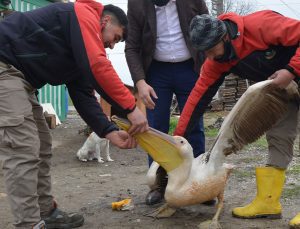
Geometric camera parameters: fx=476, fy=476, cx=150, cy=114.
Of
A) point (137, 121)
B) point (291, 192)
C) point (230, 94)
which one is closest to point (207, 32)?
point (137, 121)

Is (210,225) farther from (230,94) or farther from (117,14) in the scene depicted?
(230,94)

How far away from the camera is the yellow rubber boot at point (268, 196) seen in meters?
3.79

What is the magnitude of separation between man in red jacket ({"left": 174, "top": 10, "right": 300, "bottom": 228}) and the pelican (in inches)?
8.8

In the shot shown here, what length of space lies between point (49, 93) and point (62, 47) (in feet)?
27.5

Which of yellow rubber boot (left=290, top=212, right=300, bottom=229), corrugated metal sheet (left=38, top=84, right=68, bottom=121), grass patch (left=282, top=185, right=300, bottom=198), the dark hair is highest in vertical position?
the dark hair

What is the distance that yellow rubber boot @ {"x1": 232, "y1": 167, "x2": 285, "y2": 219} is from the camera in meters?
3.79

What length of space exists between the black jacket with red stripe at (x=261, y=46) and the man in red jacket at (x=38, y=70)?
828mm

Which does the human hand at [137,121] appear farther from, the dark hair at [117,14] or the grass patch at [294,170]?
the grass patch at [294,170]

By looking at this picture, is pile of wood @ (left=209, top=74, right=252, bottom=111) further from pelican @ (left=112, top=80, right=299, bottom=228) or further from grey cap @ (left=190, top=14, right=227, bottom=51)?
grey cap @ (left=190, top=14, right=227, bottom=51)

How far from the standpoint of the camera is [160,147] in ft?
11.5

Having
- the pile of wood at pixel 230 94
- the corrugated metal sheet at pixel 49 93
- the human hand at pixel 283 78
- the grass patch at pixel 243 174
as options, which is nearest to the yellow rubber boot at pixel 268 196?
the human hand at pixel 283 78

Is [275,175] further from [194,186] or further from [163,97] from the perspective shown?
[163,97]

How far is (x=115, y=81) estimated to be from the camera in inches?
119

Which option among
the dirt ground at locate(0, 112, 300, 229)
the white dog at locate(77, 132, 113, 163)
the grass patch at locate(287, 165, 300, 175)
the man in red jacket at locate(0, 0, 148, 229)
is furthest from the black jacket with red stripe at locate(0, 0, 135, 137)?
the white dog at locate(77, 132, 113, 163)
